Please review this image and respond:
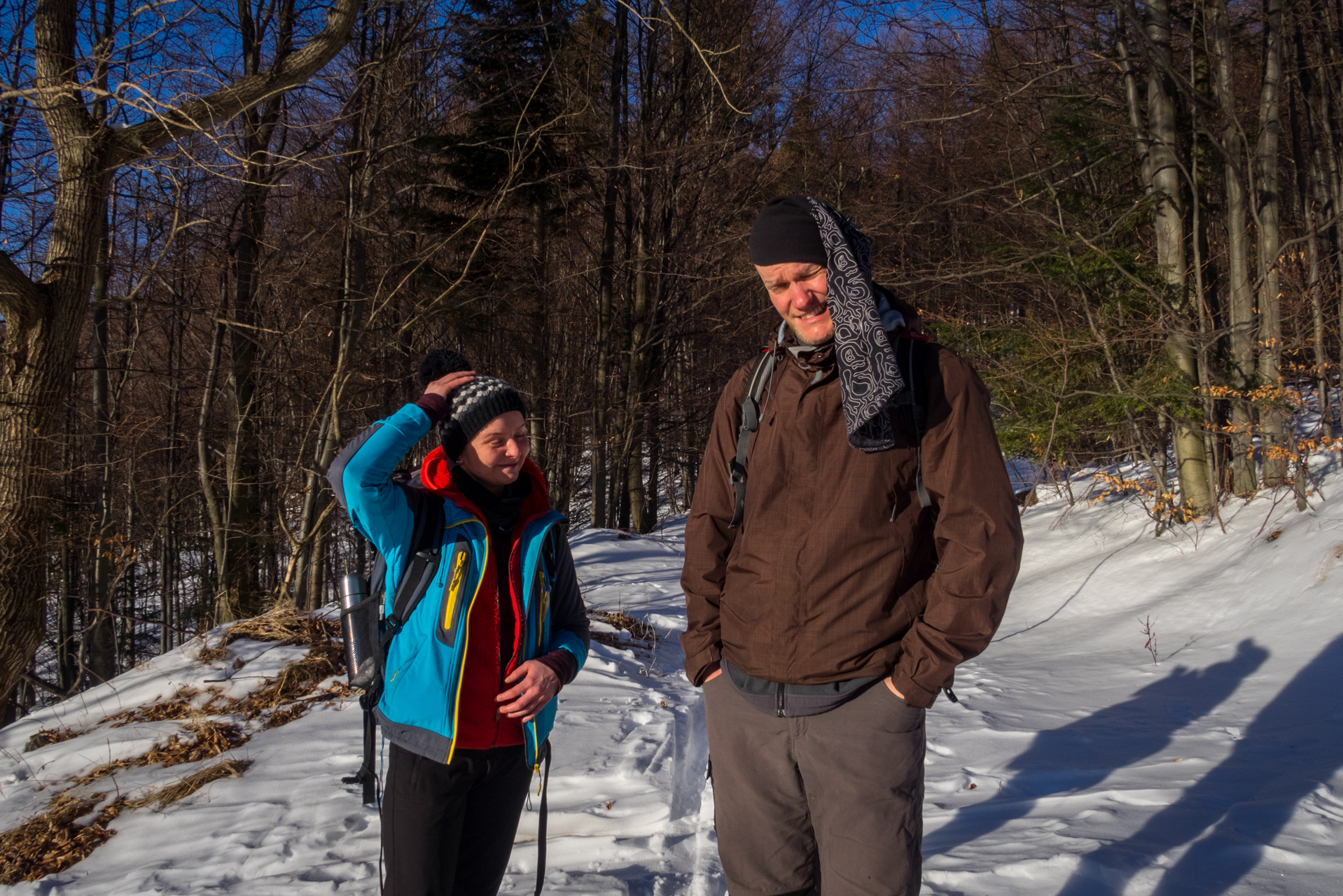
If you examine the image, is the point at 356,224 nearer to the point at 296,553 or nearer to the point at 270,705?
the point at 296,553

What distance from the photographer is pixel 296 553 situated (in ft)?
22.7

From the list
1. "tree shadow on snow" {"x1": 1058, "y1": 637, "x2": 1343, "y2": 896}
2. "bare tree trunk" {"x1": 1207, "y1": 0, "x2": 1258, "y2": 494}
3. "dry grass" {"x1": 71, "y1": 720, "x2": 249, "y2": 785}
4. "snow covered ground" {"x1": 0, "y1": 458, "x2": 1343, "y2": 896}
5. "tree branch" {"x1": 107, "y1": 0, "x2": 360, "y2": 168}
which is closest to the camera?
"tree shadow on snow" {"x1": 1058, "y1": 637, "x2": 1343, "y2": 896}

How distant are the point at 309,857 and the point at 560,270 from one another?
1376 cm

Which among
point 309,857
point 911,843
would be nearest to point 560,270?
point 309,857

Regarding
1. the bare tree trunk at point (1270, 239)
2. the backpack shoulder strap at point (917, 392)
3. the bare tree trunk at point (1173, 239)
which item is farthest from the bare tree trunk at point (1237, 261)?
the backpack shoulder strap at point (917, 392)

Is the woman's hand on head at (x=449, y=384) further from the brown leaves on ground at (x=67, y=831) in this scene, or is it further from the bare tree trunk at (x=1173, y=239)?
the bare tree trunk at (x=1173, y=239)

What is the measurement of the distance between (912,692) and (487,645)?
1088 mm

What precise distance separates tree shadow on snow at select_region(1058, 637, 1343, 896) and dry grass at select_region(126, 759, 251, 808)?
11.8 feet

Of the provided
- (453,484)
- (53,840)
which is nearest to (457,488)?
(453,484)

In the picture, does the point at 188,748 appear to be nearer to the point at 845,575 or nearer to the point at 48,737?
the point at 48,737

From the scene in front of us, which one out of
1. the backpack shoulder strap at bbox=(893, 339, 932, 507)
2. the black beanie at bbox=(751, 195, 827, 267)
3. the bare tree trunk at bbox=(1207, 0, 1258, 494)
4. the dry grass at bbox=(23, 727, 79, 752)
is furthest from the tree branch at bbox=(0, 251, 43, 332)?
the bare tree trunk at bbox=(1207, 0, 1258, 494)

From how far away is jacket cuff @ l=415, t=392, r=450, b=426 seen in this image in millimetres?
2115

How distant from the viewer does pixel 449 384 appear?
7.11 ft

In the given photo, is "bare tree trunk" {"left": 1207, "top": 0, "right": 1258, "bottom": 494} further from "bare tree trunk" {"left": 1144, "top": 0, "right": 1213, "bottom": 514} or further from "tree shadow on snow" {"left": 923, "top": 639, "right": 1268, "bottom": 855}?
"tree shadow on snow" {"left": 923, "top": 639, "right": 1268, "bottom": 855}
